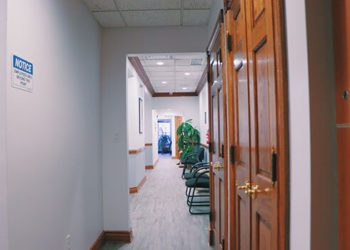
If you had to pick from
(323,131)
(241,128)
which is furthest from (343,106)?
(241,128)

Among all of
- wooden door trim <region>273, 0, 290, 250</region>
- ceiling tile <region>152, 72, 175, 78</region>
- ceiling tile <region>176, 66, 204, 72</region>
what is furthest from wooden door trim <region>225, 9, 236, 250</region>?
ceiling tile <region>152, 72, 175, 78</region>

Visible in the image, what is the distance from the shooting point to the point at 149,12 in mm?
2750

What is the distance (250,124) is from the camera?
4.68ft

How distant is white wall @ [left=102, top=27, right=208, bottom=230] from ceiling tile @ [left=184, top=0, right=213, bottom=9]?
440 mm

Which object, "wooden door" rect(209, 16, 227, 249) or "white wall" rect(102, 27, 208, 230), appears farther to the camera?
"white wall" rect(102, 27, 208, 230)

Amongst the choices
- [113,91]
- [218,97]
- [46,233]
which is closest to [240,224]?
[218,97]

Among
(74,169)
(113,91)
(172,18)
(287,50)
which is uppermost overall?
(172,18)

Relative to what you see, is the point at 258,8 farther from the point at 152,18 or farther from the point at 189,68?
the point at 189,68

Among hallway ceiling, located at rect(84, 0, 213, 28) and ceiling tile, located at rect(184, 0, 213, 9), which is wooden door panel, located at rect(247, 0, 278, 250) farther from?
hallway ceiling, located at rect(84, 0, 213, 28)

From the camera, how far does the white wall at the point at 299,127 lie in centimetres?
80

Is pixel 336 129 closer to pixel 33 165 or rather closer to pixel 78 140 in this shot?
pixel 33 165

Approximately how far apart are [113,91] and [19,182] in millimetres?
1807

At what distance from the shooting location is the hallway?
2988 millimetres

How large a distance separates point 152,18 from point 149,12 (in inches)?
5.5
